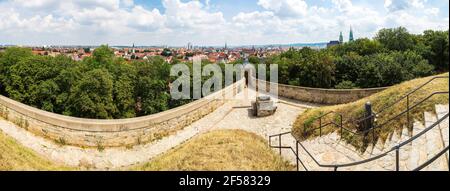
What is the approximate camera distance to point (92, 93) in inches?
789

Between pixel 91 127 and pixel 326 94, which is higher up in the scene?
pixel 326 94

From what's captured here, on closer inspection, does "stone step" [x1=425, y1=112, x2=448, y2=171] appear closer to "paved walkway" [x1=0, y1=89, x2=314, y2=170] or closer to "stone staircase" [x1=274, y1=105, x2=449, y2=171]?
"stone staircase" [x1=274, y1=105, x2=449, y2=171]

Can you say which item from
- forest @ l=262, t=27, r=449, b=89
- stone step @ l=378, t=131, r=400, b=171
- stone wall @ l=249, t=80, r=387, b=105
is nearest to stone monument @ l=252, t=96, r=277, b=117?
stone wall @ l=249, t=80, r=387, b=105

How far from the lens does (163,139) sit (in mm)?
10680

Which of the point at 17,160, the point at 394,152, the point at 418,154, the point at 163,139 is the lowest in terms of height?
the point at 163,139

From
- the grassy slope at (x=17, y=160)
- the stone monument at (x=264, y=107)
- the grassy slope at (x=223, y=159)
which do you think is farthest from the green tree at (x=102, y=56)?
the grassy slope at (x=223, y=159)

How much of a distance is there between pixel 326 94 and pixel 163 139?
713 cm

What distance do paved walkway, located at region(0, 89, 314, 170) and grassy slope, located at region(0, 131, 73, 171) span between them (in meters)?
0.86

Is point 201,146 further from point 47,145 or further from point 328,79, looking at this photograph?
point 328,79

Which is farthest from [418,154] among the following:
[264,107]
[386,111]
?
[264,107]

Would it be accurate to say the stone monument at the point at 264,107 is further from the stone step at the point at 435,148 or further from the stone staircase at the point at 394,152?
the stone step at the point at 435,148

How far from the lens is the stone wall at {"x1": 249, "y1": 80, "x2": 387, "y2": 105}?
42.0ft

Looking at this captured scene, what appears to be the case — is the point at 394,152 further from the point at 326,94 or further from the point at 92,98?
the point at 92,98
